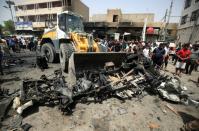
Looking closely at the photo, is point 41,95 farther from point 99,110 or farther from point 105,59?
point 105,59

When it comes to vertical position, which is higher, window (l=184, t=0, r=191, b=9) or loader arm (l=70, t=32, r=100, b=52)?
window (l=184, t=0, r=191, b=9)

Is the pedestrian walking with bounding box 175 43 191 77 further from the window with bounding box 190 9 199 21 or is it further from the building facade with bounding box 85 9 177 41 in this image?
the building facade with bounding box 85 9 177 41

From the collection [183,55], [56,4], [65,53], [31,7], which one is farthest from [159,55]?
[31,7]

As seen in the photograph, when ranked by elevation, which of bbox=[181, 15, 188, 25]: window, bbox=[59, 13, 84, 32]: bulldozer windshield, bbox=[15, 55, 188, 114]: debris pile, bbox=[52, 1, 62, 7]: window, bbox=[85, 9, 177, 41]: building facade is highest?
bbox=[52, 1, 62, 7]: window

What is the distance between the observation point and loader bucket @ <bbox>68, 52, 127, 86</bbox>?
5.50m

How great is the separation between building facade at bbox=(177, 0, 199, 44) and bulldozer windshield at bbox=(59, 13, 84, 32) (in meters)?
17.6

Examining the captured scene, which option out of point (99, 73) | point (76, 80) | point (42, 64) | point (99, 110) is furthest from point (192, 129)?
point (42, 64)

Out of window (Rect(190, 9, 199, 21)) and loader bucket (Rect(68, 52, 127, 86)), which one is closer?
loader bucket (Rect(68, 52, 127, 86))

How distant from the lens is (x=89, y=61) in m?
6.13

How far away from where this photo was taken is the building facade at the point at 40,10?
31828 millimetres

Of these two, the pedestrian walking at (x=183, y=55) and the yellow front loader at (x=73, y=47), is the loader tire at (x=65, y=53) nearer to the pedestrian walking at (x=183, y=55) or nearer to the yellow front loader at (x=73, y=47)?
the yellow front loader at (x=73, y=47)

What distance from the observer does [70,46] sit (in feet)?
23.6

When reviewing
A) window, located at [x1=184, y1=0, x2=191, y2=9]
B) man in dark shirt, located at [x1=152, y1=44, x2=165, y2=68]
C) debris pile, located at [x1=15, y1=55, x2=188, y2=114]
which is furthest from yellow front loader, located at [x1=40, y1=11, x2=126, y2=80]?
window, located at [x1=184, y1=0, x2=191, y2=9]

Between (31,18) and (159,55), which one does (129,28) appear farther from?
(31,18)
